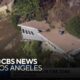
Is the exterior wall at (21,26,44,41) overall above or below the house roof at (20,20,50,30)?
below

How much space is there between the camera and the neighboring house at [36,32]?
8.28 feet

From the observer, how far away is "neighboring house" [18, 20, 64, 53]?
8.28 feet

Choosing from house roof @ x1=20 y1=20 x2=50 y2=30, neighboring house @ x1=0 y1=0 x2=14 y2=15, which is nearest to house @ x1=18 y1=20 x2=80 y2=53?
house roof @ x1=20 y1=20 x2=50 y2=30

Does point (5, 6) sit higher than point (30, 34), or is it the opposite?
point (5, 6)

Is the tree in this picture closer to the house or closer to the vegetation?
the house

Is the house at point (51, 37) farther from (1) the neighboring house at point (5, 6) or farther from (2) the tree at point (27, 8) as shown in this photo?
(1) the neighboring house at point (5, 6)

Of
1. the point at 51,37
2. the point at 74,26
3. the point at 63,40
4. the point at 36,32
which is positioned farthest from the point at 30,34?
the point at 74,26

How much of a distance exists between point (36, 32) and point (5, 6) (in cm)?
43

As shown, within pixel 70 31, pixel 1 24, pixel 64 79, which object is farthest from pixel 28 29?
pixel 64 79

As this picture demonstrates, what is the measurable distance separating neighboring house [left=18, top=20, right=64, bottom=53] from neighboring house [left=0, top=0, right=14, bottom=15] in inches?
8.5

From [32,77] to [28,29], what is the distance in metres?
0.51

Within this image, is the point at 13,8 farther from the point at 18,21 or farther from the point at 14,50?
the point at 14,50

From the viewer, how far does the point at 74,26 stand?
2514 millimetres

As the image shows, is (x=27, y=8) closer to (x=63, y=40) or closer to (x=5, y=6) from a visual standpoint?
(x=5, y=6)
